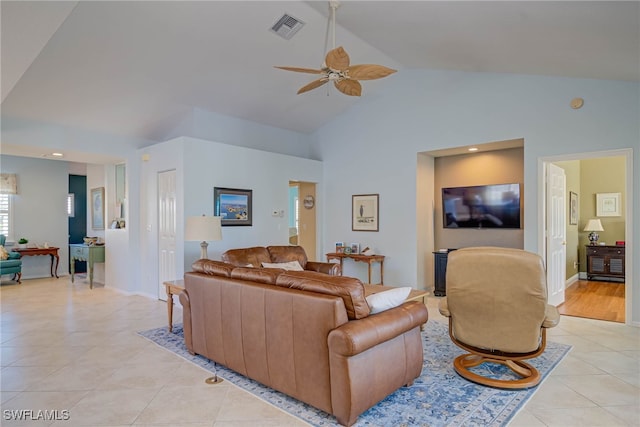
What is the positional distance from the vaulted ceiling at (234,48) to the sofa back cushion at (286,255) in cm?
254

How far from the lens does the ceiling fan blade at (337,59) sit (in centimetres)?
321

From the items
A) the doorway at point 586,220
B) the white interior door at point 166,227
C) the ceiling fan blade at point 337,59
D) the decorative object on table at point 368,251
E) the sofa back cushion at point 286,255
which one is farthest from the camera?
the decorative object on table at point 368,251

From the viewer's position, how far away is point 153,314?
196 inches

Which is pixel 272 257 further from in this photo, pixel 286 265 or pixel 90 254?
pixel 90 254

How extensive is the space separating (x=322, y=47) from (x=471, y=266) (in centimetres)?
358

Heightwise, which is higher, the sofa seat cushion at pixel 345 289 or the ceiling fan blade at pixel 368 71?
the ceiling fan blade at pixel 368 71

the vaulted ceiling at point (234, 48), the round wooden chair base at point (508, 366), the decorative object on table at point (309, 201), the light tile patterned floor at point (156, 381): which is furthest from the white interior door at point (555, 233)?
the decorative object on table at point (309, 201)

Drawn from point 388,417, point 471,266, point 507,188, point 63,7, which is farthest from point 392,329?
point 507,188

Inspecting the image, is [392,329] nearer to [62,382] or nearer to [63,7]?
[62,382]

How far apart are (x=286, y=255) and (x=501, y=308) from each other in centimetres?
301

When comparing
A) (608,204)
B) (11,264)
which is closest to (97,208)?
(11,264)

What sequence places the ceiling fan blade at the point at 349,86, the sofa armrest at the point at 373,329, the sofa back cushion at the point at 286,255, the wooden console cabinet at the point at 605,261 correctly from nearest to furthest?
the sofa armrest at the point at 373,329, the ceiling fan blade at the point at 349,86, the sofa back cushion at the point at 286,255, the wooden console cabinet at the point at 605,261

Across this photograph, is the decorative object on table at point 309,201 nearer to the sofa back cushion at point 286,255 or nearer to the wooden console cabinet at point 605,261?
the sofa back cushion at point 286,255

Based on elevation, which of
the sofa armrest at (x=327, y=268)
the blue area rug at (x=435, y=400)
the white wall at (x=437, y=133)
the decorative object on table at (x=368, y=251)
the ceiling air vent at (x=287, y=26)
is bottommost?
the blue area rug at (x=435, y=400)
